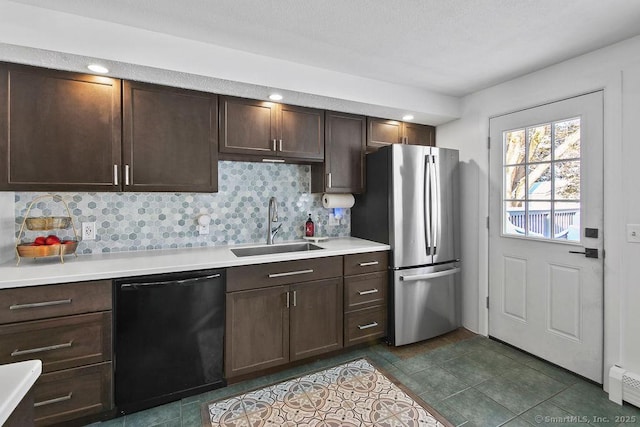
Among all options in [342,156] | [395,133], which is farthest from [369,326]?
[395,133]

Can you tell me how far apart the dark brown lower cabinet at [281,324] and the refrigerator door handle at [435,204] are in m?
1.03

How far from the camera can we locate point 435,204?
2.91 metres

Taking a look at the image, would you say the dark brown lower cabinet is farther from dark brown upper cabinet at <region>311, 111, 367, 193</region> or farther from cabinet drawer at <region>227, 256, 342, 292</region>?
dark brown upper cabinet at <region>311, 111, 367, 193</region>

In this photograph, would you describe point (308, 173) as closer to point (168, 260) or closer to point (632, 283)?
point (168, 260)

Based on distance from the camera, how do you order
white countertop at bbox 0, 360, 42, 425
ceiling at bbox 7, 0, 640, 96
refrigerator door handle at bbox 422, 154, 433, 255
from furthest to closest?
refrigerator door handle at bbox 422, 154, 433, 255 < ceiling at bbox 7, 0, 640, 96 < white countertop at bbox 0, 360, 42, 425

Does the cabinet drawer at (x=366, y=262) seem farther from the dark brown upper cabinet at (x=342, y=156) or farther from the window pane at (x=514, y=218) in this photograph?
the window pane at (x=514, y=218)

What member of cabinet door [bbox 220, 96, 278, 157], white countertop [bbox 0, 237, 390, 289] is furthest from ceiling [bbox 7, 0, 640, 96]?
white countertop [bbox 0, 237, 390, 289]

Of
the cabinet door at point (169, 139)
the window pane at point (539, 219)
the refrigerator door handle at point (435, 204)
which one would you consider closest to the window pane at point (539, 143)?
the window pane at point (539, 219)

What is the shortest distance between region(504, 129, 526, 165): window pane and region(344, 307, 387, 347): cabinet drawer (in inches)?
69.7

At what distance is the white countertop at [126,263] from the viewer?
1.69 meters

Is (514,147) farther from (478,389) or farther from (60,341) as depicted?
(60,341)

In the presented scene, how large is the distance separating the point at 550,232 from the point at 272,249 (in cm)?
234

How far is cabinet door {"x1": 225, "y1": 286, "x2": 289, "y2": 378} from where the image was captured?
218 cm

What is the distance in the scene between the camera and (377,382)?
7.41 feet
